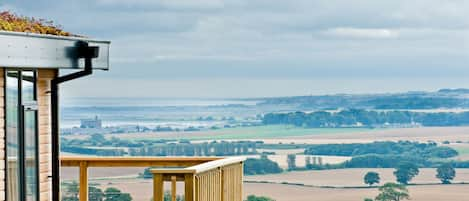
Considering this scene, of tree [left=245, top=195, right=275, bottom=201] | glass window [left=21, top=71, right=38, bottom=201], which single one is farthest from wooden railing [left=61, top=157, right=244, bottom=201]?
tree [left=245, top=195, right=275, bottom=201]

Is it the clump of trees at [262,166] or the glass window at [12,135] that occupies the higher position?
the glass window at [12,135]

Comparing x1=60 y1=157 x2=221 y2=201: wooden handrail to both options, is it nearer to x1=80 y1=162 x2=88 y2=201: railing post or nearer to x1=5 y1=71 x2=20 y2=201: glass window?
x1=80 y1=162 x2=88 y2=201: railing post

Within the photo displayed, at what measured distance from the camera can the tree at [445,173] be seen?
3597 centimetres

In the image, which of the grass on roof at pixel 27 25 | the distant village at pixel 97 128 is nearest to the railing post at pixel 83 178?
the grass on roof at pixel 27 25

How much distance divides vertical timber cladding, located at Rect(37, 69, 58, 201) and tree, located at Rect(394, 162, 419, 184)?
93.9 ft

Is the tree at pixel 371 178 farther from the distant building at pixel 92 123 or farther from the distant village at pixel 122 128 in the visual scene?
the distant building at pixel 92 123

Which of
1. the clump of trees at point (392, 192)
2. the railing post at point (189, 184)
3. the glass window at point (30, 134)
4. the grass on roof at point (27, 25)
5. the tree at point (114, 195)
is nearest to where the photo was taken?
the grass on roof at point (27, 25)

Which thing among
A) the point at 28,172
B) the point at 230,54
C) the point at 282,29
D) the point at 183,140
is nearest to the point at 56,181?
the point at 28,172

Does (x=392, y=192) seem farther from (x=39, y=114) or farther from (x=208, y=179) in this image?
(x=39, y=114)

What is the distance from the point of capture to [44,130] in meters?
9.66

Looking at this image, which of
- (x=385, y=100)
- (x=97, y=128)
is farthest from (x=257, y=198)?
(x=385, y=100)

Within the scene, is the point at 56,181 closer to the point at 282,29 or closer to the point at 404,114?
the point at 404,114

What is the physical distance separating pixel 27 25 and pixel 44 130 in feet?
2.83

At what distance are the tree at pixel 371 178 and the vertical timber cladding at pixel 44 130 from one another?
90.9 ft
